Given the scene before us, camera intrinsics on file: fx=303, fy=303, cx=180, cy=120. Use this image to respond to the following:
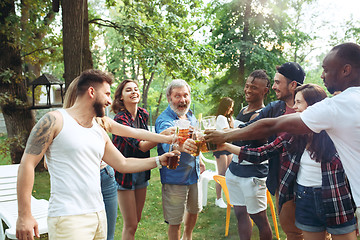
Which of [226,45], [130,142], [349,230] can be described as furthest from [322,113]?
[226,45]

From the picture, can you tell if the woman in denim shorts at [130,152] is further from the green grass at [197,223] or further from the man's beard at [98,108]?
the green grass at [197,223]

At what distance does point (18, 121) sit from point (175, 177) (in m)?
6.46

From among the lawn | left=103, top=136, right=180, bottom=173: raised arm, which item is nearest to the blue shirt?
left=103, top=136, right=180, bottom=173: raised arm

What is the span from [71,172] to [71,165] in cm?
5

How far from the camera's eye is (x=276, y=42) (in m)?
17.2

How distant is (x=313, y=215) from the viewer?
7.84ft

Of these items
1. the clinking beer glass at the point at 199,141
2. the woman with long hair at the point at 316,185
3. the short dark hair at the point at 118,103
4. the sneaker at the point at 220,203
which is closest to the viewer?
the woman with long hair at the point at 316,185

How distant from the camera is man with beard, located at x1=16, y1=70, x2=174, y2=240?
205 cm

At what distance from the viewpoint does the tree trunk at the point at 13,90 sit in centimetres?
739

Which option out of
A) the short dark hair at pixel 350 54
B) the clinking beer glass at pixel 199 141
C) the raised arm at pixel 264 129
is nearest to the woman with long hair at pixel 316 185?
the raised arm at pixel 264 129

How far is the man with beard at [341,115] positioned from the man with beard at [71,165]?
138 centimetres

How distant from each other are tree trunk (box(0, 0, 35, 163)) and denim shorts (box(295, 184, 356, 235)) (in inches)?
270

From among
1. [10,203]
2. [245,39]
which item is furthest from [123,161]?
[245,39]

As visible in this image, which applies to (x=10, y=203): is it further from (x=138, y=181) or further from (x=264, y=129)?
(x=264, y=129)
